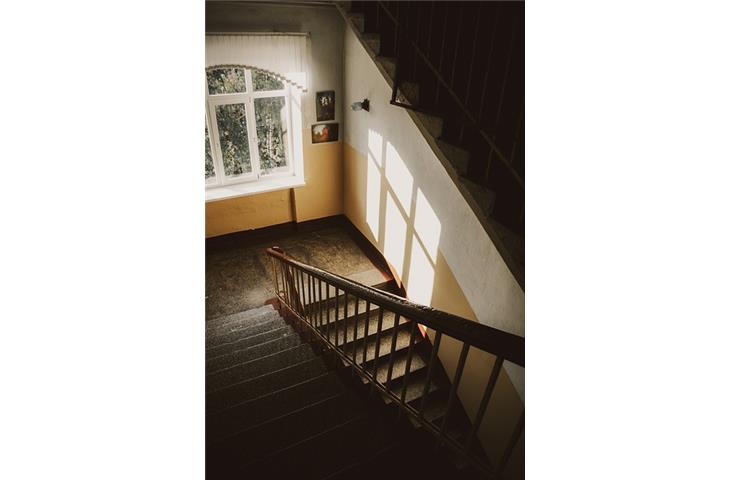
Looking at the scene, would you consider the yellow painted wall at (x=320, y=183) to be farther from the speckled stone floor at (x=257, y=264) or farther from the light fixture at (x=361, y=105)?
the light fixture at (x=361, y=105)

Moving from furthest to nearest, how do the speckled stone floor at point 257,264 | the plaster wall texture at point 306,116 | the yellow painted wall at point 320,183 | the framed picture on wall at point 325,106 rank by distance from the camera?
the yellow painted wall at point 320,183 → the framed picture on wall at point 325,106 → the speckled stone floor at point 257,264 → the plaster wall texture at point 306,116

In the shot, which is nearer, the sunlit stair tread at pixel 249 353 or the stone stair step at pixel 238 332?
the sunlit stair tread at pixel 249 353

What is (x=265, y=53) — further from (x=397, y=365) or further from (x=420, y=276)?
(x=397, y=365)

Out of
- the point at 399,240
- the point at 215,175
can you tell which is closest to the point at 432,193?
the point at 399,240

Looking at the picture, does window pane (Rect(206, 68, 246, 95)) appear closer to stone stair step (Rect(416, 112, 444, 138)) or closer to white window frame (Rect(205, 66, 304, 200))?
white window frame (Rect(205, 66, 304, 200))

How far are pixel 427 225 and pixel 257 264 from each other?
299cm

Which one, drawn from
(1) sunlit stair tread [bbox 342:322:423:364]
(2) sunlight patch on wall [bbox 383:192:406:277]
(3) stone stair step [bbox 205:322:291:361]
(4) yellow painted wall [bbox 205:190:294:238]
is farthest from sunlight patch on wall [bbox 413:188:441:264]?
(4) yellow painted wall [bbox 205:190:294:238]

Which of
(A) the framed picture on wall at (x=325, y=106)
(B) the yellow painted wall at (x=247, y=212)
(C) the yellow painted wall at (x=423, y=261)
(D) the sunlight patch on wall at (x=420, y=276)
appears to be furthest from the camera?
(B) the yellow painted wall at (x=247, y=212)

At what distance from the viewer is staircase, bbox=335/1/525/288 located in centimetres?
269

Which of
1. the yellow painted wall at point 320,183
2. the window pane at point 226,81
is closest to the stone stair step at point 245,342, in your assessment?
the yellow painted wall at point 320,183

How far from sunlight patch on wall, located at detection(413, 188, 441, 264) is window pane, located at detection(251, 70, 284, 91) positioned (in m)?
3.09

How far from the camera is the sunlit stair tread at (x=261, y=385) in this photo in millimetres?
2664

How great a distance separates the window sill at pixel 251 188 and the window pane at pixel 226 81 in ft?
4.64
